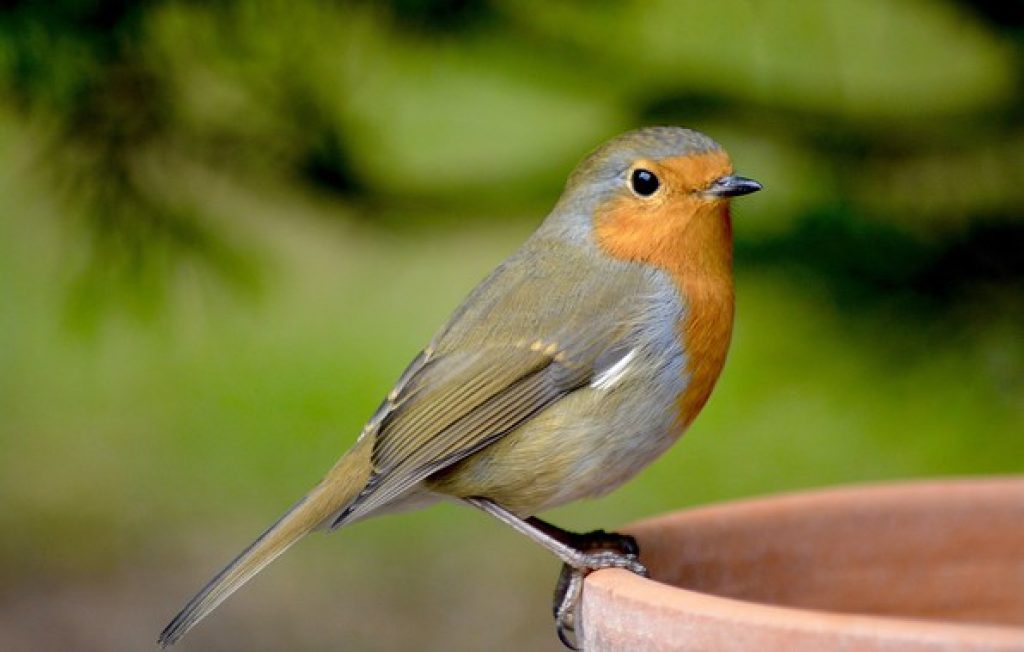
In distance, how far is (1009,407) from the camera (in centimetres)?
282

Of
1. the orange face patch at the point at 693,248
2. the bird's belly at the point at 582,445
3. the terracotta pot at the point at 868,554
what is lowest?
the terracotta pot at the point at 868,554

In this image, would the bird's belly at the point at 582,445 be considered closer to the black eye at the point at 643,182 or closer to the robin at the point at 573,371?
the robin at the point at 573,371

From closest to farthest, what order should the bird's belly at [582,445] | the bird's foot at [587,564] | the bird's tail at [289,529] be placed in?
the bird's foot at [587,564], the bird's belly at [582,445], the bird's tail at [289,529]

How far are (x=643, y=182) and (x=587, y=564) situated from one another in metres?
0.74

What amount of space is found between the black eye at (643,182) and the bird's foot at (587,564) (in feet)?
1.90

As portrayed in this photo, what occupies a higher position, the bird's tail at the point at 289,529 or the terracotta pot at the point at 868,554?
the bird's tail at the point at 289,529

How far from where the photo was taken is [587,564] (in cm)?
229

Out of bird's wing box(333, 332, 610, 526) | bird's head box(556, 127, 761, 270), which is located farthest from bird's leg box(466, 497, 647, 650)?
bird's head box(556, 127, 761, 270)

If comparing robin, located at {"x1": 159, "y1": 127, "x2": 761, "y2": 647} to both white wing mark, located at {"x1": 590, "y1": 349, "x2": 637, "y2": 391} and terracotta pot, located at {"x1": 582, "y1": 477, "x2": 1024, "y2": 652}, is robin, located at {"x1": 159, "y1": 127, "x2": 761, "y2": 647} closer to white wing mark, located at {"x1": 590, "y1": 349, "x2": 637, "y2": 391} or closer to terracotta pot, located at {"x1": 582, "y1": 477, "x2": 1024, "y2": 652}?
white wing mark, located at {"x1": 590, "y1": 349, "x2": 637, "y2": 391}

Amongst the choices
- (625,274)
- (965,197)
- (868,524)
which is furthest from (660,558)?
(965,197)

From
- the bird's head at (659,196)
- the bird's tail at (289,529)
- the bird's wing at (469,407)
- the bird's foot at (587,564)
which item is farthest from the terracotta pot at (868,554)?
the bird's tail at (289,529)

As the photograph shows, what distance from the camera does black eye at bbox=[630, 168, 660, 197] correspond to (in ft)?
8.93

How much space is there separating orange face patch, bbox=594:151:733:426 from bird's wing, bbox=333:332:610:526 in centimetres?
16

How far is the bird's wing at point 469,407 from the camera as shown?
263 centimetres
